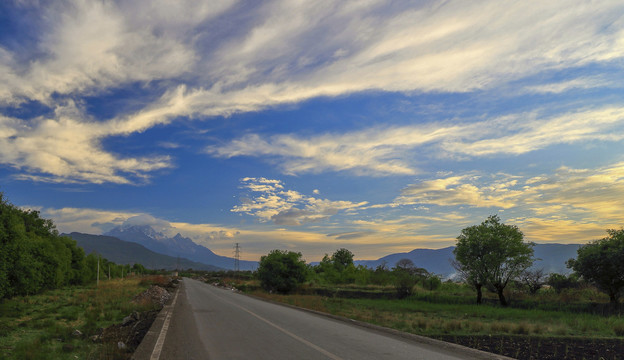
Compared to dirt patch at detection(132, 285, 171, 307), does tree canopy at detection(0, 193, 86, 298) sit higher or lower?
higher

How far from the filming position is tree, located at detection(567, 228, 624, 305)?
1125 inches

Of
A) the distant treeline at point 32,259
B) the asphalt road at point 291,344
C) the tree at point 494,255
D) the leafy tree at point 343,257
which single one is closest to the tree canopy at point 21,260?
the distant treeline at point 32,259

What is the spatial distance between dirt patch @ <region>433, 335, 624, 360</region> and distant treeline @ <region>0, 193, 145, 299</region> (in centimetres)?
3049

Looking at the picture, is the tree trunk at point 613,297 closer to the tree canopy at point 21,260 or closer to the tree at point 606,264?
the tree at point 606,264

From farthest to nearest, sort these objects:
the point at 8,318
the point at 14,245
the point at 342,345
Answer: the point at 14,245 < the point at 8,318 < the point at 342,345

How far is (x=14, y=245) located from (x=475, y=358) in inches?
1429

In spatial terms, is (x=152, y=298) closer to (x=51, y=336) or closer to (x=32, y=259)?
(x=32, y=259)

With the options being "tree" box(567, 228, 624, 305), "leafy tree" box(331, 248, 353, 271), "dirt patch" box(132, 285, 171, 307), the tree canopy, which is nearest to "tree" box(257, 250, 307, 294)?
"dirt patch" box(132, 285, 171, 307)

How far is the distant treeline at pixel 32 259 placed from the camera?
3066cm

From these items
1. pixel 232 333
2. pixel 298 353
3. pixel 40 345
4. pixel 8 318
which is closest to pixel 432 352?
pixel 298 353

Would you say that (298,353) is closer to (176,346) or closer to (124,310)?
(176,346)

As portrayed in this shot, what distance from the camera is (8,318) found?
866 inches

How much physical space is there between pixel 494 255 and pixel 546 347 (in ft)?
92.3

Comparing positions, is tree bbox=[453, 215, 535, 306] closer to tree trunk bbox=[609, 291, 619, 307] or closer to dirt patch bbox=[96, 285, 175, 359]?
tree trunk bbox=[609, 291, 619, 307]
